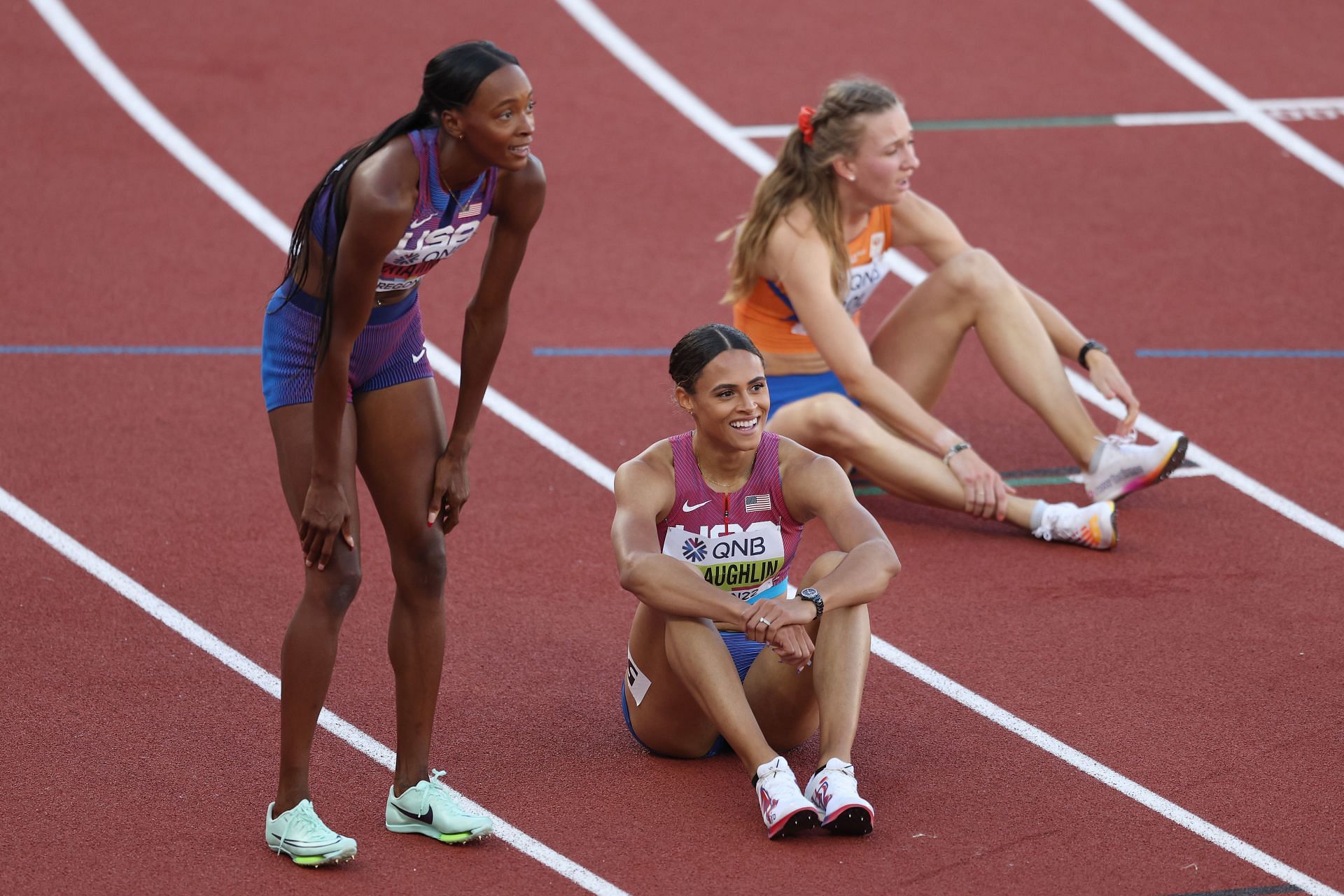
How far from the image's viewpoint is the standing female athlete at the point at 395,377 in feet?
11.2

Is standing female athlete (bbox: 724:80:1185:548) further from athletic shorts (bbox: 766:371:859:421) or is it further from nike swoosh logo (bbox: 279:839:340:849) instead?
nike swoosh logo (bbox: 279:839:340:849)

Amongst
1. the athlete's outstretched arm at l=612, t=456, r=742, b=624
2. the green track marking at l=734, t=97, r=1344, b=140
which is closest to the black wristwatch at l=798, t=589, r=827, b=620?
the athlete's outstretched arm at l=612, t=456, r=742, b=624

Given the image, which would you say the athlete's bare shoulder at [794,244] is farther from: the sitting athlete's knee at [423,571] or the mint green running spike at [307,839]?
the mint green running spike at [307,839]

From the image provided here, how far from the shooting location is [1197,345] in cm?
712

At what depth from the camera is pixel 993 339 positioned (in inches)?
229

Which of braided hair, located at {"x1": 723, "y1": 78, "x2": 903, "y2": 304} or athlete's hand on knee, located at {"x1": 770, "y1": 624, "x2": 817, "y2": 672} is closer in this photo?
athlete's hand on knee, located at {"x1": 770, "y1": 624, "x2": 817, "y2": 672}

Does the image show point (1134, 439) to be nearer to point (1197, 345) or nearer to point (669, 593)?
point (1197, 345)

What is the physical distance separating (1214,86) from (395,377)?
7306 mm

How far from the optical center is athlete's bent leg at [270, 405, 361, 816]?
3627 millimetres

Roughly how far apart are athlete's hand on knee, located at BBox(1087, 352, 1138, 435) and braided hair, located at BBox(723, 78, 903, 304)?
2.99 feet

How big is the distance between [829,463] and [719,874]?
1047 mm

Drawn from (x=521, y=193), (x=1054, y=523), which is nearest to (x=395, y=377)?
(x=521, y=193)

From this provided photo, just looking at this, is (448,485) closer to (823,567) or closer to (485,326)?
(485,326)

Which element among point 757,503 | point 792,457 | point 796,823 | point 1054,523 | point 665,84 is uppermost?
point 665,84
